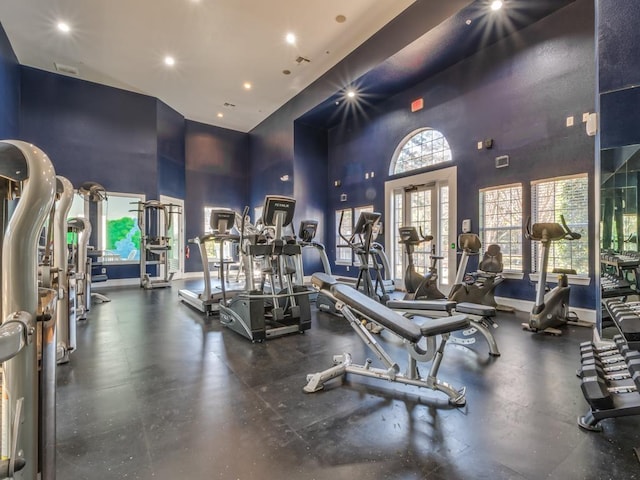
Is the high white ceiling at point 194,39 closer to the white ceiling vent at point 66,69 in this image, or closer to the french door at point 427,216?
the white ceiling vent at point 66,69

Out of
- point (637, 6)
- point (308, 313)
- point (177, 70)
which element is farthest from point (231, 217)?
point (637, 6)

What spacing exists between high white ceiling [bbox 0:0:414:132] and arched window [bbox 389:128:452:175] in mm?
2247

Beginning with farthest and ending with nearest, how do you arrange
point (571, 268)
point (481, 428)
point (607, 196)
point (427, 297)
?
point (427, 297) → point (571, 268) → point (607, 196) → point (481, 428)

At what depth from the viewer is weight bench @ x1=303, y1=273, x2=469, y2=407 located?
2041 mm

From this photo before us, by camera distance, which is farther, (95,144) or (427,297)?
(95,144)

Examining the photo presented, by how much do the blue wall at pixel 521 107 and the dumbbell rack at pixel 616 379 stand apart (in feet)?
9.11

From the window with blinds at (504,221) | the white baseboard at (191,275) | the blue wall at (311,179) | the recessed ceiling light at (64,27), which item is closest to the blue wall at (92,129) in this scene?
the recessed ceiling light at (64,27)

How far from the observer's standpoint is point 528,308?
482 centimetres

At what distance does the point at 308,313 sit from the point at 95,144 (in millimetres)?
7468

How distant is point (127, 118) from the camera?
8.13 metres

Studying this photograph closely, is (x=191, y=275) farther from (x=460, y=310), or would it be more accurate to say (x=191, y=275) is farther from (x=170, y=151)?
(x=460, y=310)

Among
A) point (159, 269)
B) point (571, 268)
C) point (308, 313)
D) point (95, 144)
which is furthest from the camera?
point (159, 269)

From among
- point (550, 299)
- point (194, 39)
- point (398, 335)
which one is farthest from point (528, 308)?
point (194, 39)

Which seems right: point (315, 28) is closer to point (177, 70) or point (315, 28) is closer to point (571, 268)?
point (177, 70)
